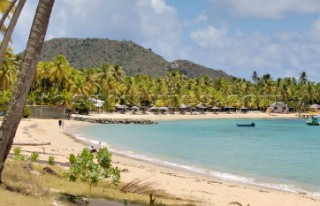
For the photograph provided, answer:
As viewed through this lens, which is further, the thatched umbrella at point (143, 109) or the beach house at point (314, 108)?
the beach house at point (314, 108)

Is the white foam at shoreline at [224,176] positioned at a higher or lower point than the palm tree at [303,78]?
lower

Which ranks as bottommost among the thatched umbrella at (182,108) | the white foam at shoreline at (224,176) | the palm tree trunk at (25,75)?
the white foam at shoreline at (224,176)

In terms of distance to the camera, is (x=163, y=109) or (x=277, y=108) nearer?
(x=163, y=109)

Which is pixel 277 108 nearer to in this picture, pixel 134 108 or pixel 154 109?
pixel 154 109

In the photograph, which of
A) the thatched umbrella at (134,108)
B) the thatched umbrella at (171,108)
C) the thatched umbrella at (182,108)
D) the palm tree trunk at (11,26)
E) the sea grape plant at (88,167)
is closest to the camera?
the palm tree trunk at (11,26)

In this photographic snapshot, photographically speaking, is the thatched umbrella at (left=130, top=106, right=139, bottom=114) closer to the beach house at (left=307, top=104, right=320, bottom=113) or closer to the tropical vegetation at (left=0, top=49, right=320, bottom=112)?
the tropical vegetation at (left=0, top=49, right=320, bottom=112)

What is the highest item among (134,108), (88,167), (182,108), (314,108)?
(314,108)

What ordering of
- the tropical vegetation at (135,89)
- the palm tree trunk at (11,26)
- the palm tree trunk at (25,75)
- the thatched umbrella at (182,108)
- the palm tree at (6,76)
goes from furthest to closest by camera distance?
the thatched umbrella at (182,108) < the tropical vegetation at (135,89) < the palm tree at (6,76) < the palm tree trunk at (11,26) < the palm tree trunk at (25,75)

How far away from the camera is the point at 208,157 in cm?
3853

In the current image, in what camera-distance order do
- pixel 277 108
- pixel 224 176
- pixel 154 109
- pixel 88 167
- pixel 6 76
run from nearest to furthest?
pixel 88 167
pixel 224 176
pixel 6 76
pixel 154 109
pixel 277 108

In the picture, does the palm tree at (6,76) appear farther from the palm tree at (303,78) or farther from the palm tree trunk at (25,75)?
the palm tree at (303,78)

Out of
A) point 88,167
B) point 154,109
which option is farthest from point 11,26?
point 154,109

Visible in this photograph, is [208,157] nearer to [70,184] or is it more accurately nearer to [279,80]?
[70,184]

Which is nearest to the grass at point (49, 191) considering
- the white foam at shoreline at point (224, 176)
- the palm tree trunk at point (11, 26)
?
the palm tree trunk at point (11, 26)
